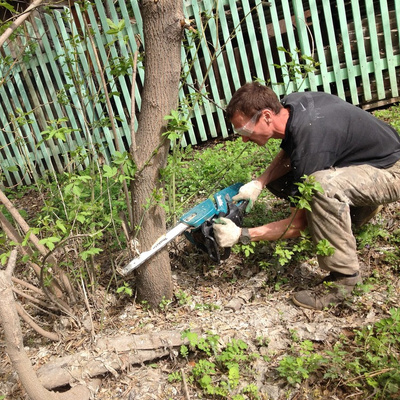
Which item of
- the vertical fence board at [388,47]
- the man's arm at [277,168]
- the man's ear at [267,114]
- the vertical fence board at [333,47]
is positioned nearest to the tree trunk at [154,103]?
the man's ear at [267,114]

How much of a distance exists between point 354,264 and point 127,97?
13.1 feet

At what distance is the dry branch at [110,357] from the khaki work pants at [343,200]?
1.08m

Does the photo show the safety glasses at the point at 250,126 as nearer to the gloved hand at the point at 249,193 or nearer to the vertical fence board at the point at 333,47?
the gloved hand at the point at 249,193

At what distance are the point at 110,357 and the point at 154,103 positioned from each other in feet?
5.42

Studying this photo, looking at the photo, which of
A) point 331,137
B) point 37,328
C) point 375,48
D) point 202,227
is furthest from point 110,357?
point 375,48

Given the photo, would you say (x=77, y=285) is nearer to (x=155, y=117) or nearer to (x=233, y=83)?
(x=155, y=117)

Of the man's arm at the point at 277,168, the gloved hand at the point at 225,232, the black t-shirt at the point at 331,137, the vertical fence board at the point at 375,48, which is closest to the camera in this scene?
the black t-shirt at the point at 331,137

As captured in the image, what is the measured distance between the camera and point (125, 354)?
7.73 ft

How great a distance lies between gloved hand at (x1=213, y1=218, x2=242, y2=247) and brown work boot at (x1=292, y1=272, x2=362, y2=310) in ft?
2.13

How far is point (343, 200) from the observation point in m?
2.45

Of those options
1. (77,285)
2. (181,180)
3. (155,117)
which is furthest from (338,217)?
(181,180)

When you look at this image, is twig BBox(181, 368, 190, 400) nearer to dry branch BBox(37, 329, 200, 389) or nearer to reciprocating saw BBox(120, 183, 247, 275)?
dry branch BBox(37, 329, 200, 389)

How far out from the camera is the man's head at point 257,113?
252 centimetres

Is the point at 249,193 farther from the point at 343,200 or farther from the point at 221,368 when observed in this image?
the point at 221,368
